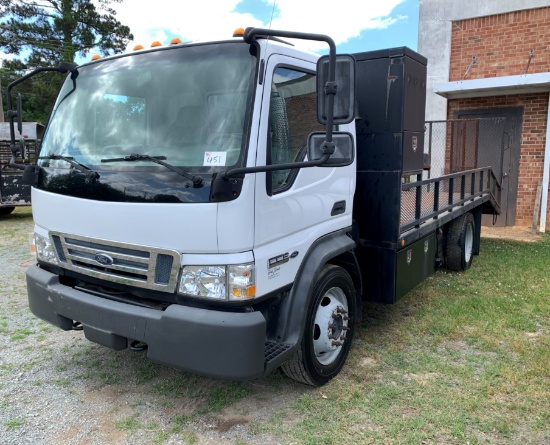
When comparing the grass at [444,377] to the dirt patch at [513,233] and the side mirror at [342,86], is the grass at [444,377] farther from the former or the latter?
the dirt patch at [513,233]

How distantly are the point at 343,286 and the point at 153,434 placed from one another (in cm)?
162

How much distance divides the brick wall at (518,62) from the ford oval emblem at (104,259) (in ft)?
30.4

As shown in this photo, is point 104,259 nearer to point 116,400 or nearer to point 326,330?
point 116,400

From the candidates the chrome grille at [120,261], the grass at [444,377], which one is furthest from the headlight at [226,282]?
the grass at [444,377]

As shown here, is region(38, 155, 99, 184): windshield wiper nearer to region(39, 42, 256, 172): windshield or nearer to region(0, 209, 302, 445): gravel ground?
region(39, 42, 256, 172): windshield

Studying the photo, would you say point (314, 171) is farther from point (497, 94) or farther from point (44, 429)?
point (497, 94)

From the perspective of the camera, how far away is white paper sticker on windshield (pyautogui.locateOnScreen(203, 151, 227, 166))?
102 inches

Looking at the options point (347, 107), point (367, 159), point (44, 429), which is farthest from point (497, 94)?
point (44, 429)

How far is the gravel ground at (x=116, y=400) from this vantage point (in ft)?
9.46

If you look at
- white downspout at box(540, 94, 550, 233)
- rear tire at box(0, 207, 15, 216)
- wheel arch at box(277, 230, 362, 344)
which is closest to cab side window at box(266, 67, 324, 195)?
wheel arch at box(277, 230, 362, 344)

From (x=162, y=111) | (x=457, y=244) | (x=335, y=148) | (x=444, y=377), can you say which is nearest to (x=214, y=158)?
(x=162, y=111)

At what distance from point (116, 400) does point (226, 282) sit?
1419mm

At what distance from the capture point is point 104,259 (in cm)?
290

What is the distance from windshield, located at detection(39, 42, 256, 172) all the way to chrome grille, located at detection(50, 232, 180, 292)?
47 centimetres
